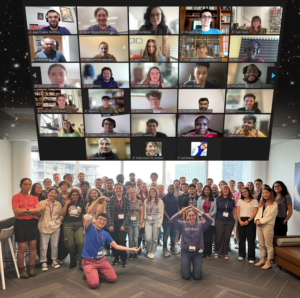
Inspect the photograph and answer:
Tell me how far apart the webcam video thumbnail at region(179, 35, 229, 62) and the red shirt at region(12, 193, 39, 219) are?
11.2 feet

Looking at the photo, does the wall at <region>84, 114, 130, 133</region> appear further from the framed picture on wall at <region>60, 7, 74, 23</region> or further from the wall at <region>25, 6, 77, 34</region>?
the framed picture on wall at <region>60, 7, 74, 23</region>

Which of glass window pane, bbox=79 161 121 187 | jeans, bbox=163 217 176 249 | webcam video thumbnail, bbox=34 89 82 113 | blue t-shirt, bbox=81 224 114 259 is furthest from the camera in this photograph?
glass window pane, bbox=79 161 121 187

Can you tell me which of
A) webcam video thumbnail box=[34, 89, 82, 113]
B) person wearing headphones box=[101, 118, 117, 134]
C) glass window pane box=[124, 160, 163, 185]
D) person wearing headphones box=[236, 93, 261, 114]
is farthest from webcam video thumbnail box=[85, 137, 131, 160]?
glass window pane box=[124, 160, 163, 185]

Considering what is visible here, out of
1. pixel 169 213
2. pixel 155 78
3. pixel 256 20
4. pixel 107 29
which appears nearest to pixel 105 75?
pixel 107 29

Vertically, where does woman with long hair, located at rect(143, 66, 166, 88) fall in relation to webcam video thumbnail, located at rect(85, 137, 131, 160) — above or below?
above

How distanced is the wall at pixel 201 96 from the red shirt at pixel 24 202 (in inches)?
118

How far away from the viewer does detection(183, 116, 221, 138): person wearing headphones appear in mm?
3758

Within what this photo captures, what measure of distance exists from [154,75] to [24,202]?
10.0 ft

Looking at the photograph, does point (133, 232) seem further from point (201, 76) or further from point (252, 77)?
point (252, 77)

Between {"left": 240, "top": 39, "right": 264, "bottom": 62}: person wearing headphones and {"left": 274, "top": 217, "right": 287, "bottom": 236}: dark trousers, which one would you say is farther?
{"left": 274, "top": 217, "right": 287, "bottom": 236}: dark trousers

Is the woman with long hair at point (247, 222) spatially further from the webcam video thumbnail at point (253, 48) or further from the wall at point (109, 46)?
the wall at point (109, 46)

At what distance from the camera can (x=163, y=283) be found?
4.11 meters

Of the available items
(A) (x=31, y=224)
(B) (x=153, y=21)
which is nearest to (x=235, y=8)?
(B) (x=153, y=21)

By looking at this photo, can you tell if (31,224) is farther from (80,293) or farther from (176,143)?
(176,143)
